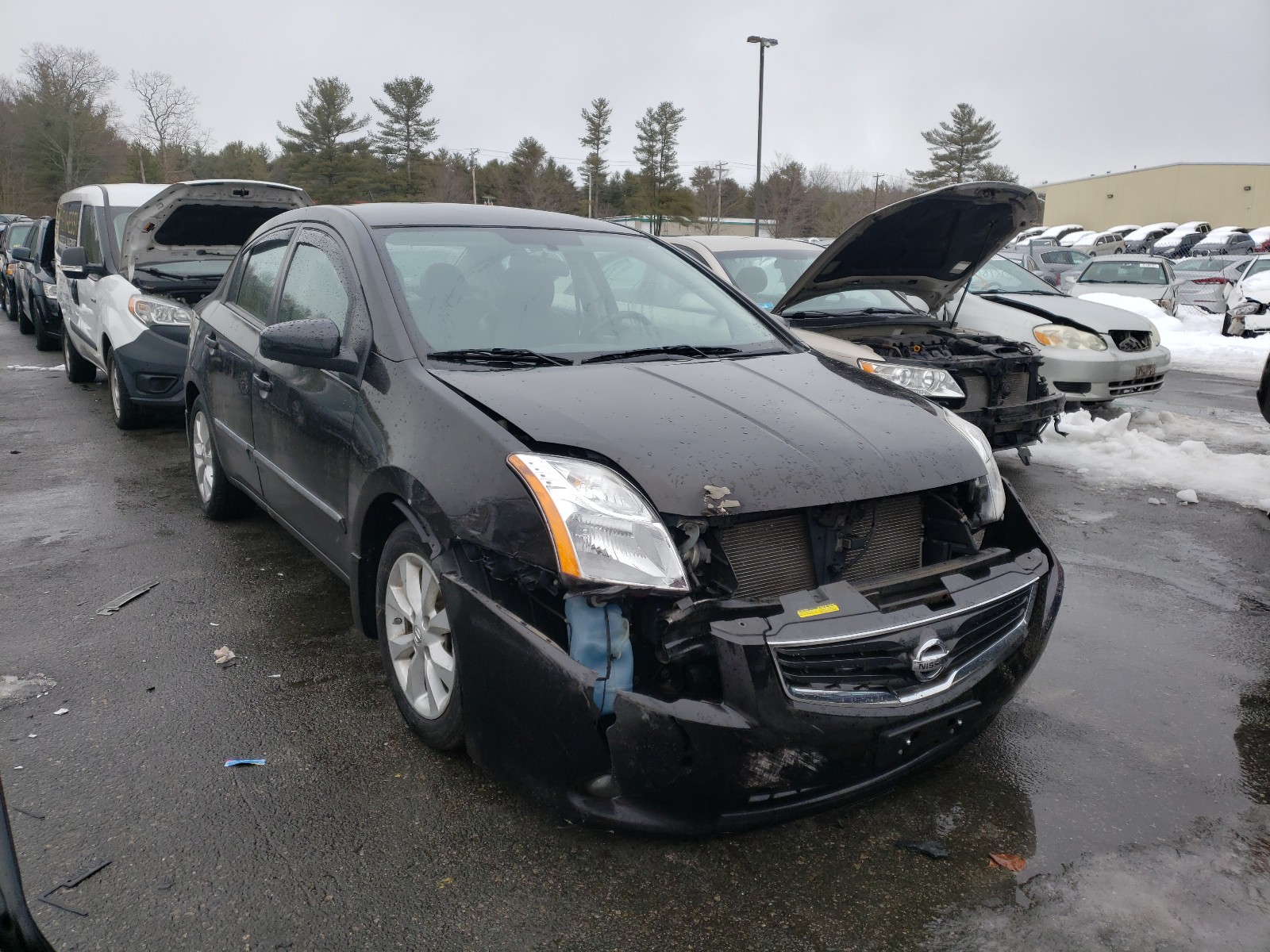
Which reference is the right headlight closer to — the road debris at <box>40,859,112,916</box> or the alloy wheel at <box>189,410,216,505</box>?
the alloy wheel at <box>189,410,216,505</box>

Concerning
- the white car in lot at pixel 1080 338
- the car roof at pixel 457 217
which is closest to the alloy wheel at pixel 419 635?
the car roof at pixel 457 217

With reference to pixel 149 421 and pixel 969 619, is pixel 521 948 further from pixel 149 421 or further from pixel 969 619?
pixel 149 421

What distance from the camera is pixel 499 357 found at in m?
3.18

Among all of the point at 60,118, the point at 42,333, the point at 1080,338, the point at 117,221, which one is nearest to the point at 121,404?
the point at 117,221

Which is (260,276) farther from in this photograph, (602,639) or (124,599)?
(602,639)

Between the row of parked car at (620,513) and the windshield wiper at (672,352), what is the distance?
0.01 meters

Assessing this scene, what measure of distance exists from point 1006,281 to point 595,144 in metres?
73.3

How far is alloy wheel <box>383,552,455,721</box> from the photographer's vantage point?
284cm

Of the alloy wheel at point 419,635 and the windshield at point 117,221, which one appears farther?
the windshield at point 117,221

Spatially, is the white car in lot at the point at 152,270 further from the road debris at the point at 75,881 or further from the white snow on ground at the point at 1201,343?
the white snow on ground at the point at 1201,343

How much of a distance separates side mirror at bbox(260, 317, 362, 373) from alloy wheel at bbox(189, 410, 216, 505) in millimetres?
2111

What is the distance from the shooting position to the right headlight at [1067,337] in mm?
8344

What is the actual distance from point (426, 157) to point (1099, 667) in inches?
2917

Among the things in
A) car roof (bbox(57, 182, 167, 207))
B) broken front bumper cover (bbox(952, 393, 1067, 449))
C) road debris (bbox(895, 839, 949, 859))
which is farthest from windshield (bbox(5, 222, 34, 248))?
road debris (bbox(895, 839, 949, 859))
